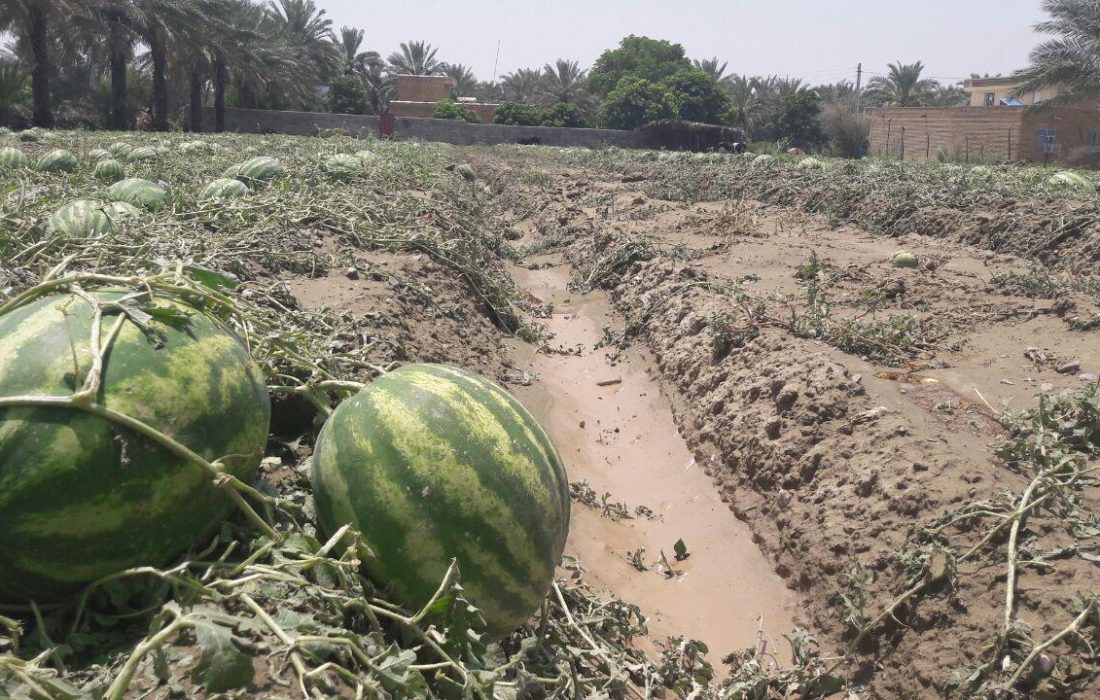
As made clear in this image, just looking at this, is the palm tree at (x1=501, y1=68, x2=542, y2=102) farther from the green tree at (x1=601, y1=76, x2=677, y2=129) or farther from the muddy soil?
the muddy soil

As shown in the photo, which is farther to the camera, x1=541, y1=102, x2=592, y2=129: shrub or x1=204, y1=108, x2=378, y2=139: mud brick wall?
x1=541, y1=102, x2=592, y2=129: shrub

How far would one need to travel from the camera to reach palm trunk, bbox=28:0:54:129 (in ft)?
81.2

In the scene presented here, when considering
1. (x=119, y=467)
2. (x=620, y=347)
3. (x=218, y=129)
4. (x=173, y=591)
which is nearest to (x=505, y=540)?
(x=173, y=591)

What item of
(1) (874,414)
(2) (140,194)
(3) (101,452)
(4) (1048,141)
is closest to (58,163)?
(2) (140,194)

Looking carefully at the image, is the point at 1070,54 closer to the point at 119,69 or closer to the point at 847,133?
the point at 847,133

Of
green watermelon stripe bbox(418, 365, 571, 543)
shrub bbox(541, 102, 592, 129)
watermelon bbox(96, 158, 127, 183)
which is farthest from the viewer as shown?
shrub bbox(541, 102, 592, 129)

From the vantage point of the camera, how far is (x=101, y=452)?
1687 millimetres

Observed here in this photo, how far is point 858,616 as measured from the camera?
3182 millimetres

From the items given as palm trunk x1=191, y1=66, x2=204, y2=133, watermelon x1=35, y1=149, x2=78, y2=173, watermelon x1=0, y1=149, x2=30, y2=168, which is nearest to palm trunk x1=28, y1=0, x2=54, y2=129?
palm trunk x1=191, y1=66, x2=204, y2=133

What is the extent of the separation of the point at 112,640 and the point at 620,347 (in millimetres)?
5567

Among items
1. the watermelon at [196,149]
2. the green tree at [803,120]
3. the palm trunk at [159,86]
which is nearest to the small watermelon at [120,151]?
the watermelon at [196,149]

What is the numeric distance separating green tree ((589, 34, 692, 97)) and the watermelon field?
52589mm

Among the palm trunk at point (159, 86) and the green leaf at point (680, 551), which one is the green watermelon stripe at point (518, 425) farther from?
the palm trunk at point (159, 86)

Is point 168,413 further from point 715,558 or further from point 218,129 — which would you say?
point 218,129
